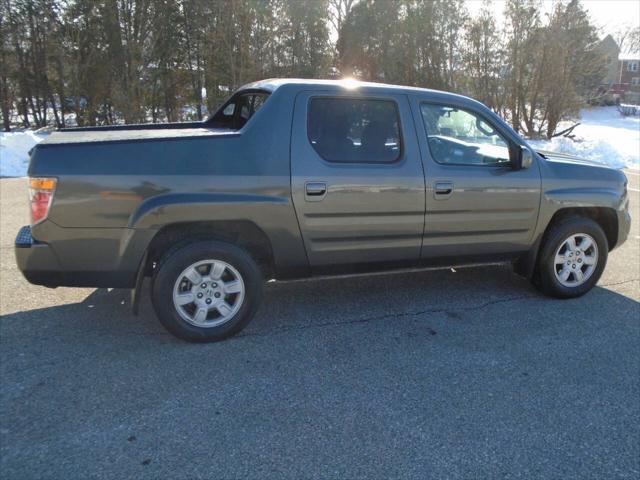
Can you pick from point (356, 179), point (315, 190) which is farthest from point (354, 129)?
point (315, 190)

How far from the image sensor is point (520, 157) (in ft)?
14.7

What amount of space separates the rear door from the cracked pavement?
0.65m

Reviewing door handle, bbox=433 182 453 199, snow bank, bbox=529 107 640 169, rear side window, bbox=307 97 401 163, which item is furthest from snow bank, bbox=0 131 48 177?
snow bank, bbox=529 107 640 169

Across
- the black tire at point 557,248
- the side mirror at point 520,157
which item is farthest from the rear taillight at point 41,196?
the black tire at point 557,248

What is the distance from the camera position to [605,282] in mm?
5500

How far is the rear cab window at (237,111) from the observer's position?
475cm

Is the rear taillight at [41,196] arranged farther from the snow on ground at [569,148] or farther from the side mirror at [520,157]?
the snow on ground at [569,148]

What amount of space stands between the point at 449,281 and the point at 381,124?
1909mm

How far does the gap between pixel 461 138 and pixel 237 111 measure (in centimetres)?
212

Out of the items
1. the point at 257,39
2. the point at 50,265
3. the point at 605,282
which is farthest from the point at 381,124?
the point at 257,39

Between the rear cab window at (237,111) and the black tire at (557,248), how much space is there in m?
2.88

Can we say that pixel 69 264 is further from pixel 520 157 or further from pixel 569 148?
pixel 569 148

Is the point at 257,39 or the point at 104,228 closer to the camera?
the point at 104,228

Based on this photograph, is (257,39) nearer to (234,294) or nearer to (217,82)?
(217,82)
